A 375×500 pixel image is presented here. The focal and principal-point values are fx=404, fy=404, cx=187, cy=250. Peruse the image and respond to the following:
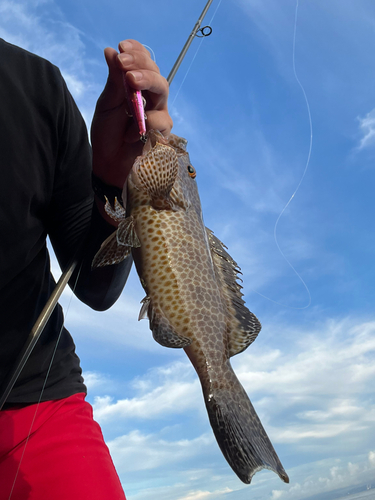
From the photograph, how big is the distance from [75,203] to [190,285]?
6.26 ft

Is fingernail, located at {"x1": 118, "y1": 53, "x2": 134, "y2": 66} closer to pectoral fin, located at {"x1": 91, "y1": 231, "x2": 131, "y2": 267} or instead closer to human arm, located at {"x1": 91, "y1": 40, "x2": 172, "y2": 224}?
human arm, located at {"x1": 91, "y1": 40, "x2": 172, "y2": 224}

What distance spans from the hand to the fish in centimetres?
21

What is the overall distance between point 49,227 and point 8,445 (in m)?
1.65

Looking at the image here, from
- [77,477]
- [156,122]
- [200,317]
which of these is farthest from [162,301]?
[77,477]

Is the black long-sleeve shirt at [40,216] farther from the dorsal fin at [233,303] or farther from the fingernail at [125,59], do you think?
the fingernail at [125,59]

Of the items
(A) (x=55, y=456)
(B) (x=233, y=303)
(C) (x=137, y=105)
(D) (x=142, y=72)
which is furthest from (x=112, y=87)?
(A) (x=55, y=456)

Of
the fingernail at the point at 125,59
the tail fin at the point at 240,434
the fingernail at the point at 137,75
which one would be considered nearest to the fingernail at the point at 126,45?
the fingernail at the point at 125,59

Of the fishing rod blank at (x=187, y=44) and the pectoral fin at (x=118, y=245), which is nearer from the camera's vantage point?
the pectoral fin at (x=118, y=245)

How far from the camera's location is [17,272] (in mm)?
2877

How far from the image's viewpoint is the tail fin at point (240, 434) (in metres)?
1.36

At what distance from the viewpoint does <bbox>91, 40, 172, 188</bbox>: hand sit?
2.01 meters

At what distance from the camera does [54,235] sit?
348cm

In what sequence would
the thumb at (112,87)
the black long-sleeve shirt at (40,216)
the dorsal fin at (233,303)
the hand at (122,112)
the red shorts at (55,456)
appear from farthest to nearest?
the black long-sleeve shirt at (40,216) < the red shorts at (55,456) < the thumb at (112,87) < the hand at (122,112) < the dorsal fin at (233,303)

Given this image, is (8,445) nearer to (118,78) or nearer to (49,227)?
(49,227)
